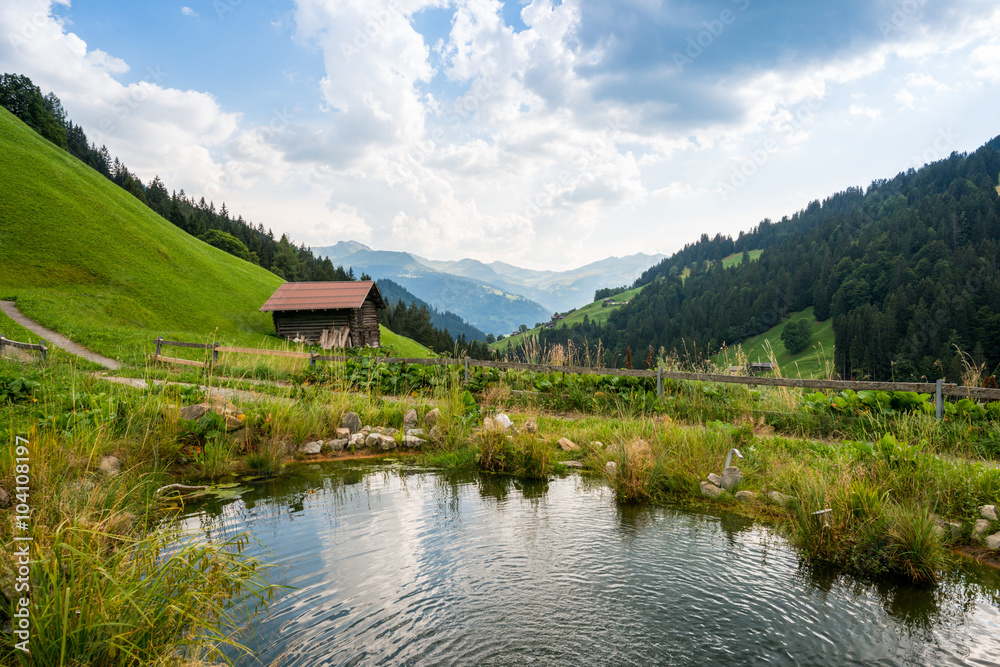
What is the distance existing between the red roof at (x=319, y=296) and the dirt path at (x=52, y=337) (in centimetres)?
1182

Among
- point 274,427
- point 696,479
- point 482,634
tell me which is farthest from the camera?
point 274,427

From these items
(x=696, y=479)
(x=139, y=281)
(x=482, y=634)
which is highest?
(x=139, y=281)

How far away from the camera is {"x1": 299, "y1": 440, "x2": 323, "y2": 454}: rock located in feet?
31.6

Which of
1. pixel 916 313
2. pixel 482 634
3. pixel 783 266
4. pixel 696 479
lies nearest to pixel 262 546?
pixel 482 634

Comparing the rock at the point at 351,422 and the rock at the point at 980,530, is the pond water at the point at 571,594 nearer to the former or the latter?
the rock at the point at 980,530

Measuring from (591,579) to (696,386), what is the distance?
790cm

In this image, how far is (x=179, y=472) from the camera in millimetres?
7879

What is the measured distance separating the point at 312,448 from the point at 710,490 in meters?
7.22

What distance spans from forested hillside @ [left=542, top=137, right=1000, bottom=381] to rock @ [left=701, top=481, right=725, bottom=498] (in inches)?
1645

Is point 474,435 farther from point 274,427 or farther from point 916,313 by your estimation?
point 916,313

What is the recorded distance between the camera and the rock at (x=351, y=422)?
34.7ft

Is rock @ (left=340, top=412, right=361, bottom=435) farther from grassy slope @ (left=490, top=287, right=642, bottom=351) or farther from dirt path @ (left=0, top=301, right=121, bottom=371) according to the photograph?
grassy slope @ (left=490, top=287, right=642, bottom=351)

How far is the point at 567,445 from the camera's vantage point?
30.6 feet

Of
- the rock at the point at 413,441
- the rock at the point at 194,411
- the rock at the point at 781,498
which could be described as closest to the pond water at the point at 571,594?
the rock at the point at 781,498
